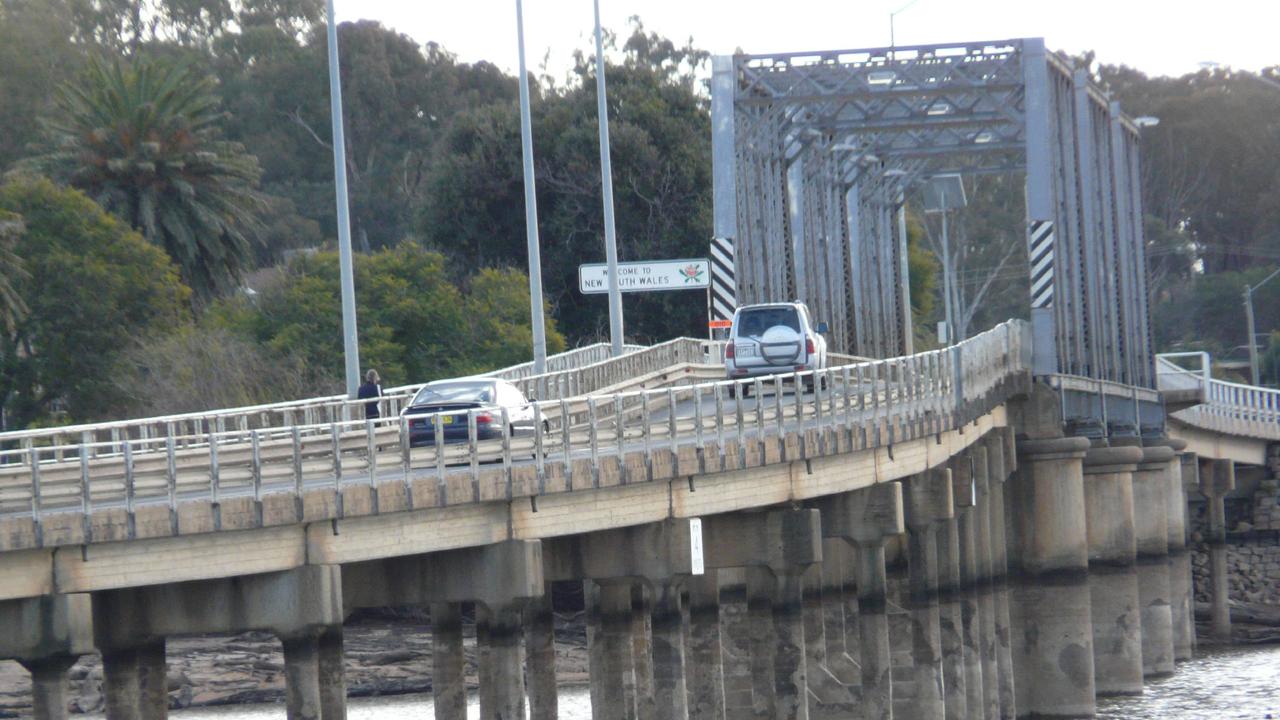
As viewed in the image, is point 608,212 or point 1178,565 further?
point 1178,565

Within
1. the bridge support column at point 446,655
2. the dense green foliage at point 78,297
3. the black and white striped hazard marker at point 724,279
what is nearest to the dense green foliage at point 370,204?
the dense green foliage at point 78,297

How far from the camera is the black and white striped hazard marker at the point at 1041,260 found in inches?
1911

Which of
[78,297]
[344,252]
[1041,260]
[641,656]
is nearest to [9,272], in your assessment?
[78,297]

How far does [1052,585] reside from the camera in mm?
49094

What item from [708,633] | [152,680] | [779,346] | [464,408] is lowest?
[708,633]

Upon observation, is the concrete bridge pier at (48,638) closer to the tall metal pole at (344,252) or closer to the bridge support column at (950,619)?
the tall metal pole at (344,252)

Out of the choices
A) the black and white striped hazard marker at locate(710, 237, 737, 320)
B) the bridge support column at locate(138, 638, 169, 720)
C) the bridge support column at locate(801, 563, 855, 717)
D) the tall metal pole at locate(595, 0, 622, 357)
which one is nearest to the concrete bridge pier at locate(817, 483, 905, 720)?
the bridge support column at locate(801, 563, 855, 717)

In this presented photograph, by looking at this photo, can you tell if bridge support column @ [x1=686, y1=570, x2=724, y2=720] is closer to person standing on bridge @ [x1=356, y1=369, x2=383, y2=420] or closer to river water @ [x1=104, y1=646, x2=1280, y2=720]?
person standing on bridge @ [x1=356, y1=369, x2=383, y2=420]

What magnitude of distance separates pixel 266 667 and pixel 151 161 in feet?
55.3

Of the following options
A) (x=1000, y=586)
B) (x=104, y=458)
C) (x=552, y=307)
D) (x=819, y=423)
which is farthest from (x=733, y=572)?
(x=552, y=307)

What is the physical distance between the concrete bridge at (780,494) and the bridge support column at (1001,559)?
0.33ft

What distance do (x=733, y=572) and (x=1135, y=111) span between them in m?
98.5

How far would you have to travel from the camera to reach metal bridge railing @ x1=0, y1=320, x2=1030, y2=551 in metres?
20.3

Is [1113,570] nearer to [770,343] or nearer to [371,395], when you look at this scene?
[770,343]
